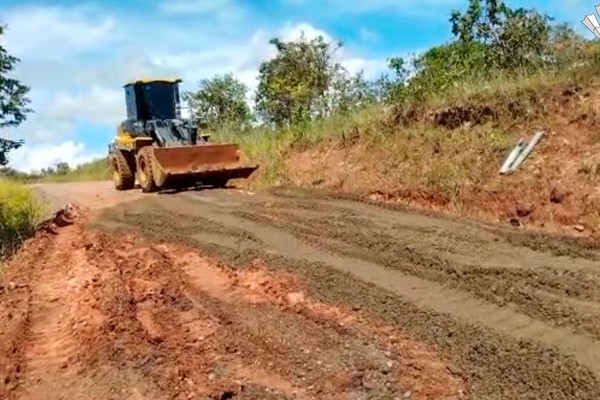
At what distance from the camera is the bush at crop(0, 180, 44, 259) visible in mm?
11469

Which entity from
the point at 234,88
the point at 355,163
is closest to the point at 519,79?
the point at 355,163

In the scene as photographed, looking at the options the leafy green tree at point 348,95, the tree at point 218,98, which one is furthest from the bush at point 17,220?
the tree at point 218,98

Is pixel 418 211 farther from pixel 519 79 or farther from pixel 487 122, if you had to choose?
pixel 519 79

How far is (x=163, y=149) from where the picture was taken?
1522 centimetres

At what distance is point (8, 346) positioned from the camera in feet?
19.8

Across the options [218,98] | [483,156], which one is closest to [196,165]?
[483,156]

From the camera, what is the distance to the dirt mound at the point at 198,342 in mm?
4703

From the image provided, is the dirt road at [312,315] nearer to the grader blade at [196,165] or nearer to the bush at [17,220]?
the bush at [17,220]

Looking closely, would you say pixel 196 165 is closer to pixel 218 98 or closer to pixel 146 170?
pixel 146 170

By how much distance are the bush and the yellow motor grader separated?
2207 mm

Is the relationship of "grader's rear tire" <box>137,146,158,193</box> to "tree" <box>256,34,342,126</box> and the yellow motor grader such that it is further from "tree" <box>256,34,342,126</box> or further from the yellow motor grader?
"tree" <box>256,34,342,126</box>

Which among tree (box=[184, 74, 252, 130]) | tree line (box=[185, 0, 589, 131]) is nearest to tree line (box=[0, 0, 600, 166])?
tree line (box=[185, 0, 589, 131])

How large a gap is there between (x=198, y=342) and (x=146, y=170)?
1074cm

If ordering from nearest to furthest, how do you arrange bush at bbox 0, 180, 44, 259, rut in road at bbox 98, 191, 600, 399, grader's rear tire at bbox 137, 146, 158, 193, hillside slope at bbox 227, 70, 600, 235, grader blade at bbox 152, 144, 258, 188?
rut in road at bbox 98, 191, 600, 399 < hillside slope at bbox 227, 70, 600, 235 < bush at bbox 0, 180, 44, 259 < grader blade at bbox 152, 144, 258, 188 < grader's rear tire at bbox 137, 146, 158, 193
